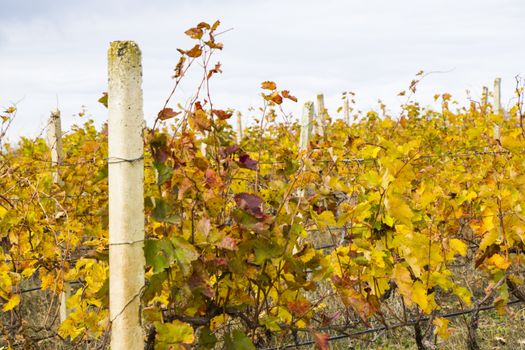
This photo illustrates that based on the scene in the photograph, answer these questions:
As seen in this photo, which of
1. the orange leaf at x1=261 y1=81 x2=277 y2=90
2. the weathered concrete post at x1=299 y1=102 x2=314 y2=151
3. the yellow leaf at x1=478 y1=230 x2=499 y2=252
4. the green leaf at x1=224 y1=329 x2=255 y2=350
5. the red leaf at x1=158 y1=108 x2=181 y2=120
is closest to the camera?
the red leaf at x1=158 y1=108 x2=181 y2=120

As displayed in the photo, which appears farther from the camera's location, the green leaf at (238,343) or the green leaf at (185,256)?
the green leaf at (238,343)

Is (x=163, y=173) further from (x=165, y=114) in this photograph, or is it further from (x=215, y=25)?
(x=215, y=25)

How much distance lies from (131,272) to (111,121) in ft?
1.57

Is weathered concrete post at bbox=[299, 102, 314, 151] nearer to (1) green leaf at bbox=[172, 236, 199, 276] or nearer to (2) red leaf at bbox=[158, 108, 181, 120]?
(2) red leaf at bbox=[158, 108, 181, 120]

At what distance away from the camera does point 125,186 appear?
186 centimetres

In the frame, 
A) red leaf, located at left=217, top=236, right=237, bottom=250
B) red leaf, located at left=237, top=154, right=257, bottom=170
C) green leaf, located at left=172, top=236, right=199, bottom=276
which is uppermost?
red leaf, located at left=237, top=154, right=257, bottom=170

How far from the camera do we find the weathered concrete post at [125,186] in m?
1.85

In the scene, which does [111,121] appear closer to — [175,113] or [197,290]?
[175,113]

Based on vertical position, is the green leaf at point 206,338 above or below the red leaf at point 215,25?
below

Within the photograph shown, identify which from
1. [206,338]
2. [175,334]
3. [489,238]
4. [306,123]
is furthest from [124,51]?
[306,123]

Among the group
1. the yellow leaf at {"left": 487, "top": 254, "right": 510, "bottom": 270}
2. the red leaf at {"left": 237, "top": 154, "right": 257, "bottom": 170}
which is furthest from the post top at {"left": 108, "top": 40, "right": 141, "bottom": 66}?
the yellow leaf at {"left": 487, "top": 254, "right": 510, "bottom": 270}

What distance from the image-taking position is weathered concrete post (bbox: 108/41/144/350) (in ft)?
6.06

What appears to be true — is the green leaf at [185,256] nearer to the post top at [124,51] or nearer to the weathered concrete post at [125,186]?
the weathered concrete post at [125,186]

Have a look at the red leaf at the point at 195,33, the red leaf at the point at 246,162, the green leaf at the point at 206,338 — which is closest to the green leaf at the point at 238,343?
the green leaf at the point at 206,338
